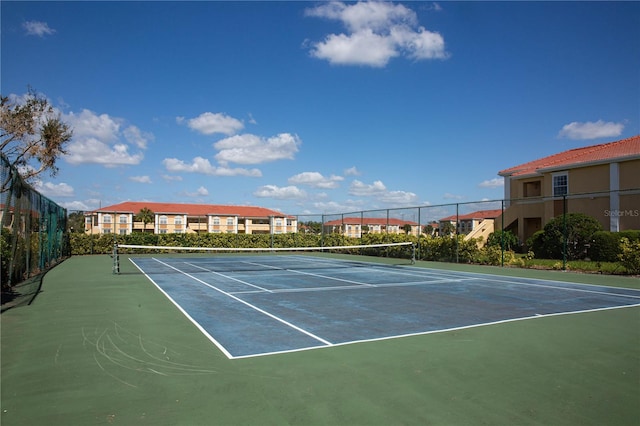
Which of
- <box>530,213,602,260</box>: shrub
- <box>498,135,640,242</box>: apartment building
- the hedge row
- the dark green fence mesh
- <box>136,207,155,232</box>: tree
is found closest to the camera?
the dark green fence mesh

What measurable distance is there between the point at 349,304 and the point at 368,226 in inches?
820

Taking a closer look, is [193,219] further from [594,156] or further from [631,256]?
[631,256]

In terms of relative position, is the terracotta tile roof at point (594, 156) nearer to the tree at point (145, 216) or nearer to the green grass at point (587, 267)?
the green grass at point (587, 267)

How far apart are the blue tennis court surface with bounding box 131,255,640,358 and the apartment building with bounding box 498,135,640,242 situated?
9.51 m

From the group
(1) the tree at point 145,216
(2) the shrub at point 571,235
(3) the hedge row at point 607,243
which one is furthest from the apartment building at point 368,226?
(1) the tree at point 145,216

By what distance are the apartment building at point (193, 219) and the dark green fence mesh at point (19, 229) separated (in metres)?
58.8

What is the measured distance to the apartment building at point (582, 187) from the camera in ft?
75.3

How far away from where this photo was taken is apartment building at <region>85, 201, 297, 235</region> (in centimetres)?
7312

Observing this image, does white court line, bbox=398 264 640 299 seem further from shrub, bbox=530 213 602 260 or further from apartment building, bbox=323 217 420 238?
apartment building, bbox=323 217 420 238

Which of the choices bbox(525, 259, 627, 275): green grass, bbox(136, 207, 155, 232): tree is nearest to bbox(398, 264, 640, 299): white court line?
bbox(525, 259, 627, 275): green grass

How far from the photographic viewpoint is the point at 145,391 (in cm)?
388

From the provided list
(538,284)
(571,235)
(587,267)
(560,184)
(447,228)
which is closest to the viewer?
(538,284)

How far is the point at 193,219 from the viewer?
80.4 meters

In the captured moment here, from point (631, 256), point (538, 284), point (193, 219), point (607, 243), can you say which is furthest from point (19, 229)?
point (193, 219)
